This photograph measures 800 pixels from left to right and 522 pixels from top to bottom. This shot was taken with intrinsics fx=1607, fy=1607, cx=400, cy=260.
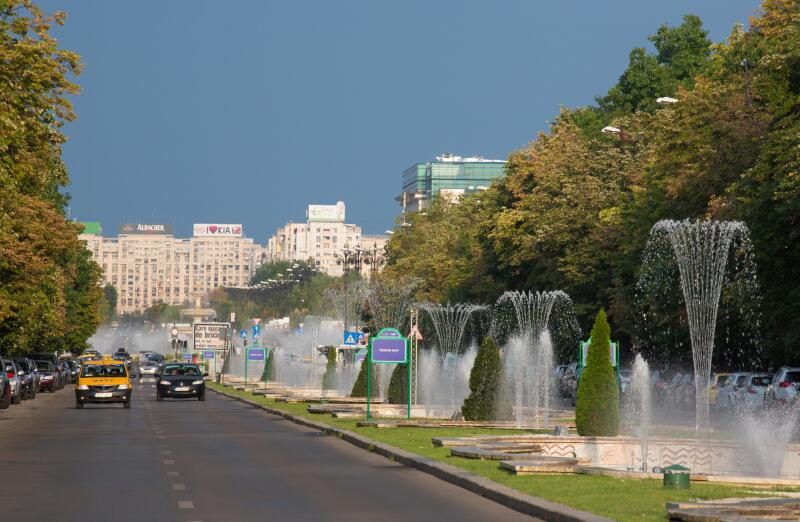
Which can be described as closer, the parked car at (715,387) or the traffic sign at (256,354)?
the parked car at (715,387)

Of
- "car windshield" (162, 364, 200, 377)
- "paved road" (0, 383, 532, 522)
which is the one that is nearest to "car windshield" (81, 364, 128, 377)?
"car windshield" (162, 364, 200, 377)

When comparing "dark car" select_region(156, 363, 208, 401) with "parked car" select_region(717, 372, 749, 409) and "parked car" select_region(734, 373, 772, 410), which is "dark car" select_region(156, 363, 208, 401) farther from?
"parked car" select_region(734, 373, 772, 410)

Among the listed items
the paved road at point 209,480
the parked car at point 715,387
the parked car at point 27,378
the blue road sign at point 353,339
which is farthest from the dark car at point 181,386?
the paved road at point 209,480

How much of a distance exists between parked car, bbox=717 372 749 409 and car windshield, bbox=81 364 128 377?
21616mm

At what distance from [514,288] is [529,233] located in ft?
17.4

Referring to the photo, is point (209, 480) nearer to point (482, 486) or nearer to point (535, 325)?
point (482, 486)

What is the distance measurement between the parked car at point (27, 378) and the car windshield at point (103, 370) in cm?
734

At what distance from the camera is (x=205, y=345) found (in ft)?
379

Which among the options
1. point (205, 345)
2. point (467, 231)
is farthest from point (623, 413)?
point (205, 345)

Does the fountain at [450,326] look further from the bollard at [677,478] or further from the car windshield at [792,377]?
the bollard at [677,478]

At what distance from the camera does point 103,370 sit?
5900cm

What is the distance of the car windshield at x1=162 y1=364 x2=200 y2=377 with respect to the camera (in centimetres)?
6769

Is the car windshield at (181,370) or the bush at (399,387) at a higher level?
the car windshield at (181,370)

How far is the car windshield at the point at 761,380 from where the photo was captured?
46844 millimetres
